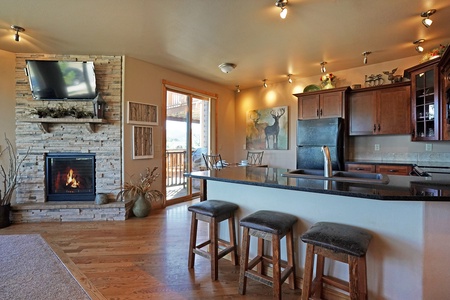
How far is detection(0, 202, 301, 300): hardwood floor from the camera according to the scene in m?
1.93

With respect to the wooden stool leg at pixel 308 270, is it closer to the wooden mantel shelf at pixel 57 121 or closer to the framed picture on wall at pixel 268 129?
the wooden mantel shelf at pixel 57 121

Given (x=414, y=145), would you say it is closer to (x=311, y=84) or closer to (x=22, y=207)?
(x=311, y=84)

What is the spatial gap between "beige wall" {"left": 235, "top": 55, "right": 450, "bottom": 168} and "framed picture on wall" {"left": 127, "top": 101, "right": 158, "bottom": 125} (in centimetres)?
256

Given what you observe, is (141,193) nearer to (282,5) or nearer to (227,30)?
(227,30)

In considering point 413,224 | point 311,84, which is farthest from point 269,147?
point 413,224

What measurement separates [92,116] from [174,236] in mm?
2412

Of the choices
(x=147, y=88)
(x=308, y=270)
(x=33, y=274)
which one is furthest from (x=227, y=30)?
(x=33, y=274)

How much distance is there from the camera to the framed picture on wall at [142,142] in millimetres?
4098

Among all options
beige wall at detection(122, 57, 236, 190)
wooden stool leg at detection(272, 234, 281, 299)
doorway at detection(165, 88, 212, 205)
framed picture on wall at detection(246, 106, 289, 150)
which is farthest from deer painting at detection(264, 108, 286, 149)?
wooden stool leg at detection(272, 234, 281, 299)

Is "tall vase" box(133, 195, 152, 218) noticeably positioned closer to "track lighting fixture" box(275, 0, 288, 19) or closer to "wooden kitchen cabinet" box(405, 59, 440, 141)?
"track lighting fixture" box(275, 0, 288, 19)

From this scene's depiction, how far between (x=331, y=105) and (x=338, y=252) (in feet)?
11.8

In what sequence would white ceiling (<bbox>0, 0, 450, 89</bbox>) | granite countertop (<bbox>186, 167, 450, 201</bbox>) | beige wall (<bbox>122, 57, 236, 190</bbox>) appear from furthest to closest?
beige wall (<bbox>122, 57, 236, 190</bbox>), white ceiling (<bbox>0, 0, 450, 89</bbox>), granite countertop (<bbox>186, 167, 450, 201</bbox>)

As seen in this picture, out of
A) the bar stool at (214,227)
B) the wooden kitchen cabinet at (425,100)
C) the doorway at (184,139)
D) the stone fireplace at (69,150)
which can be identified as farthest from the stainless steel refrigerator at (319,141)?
the stone fireplace at (69,150)

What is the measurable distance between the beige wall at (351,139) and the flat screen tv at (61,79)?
3.61m
